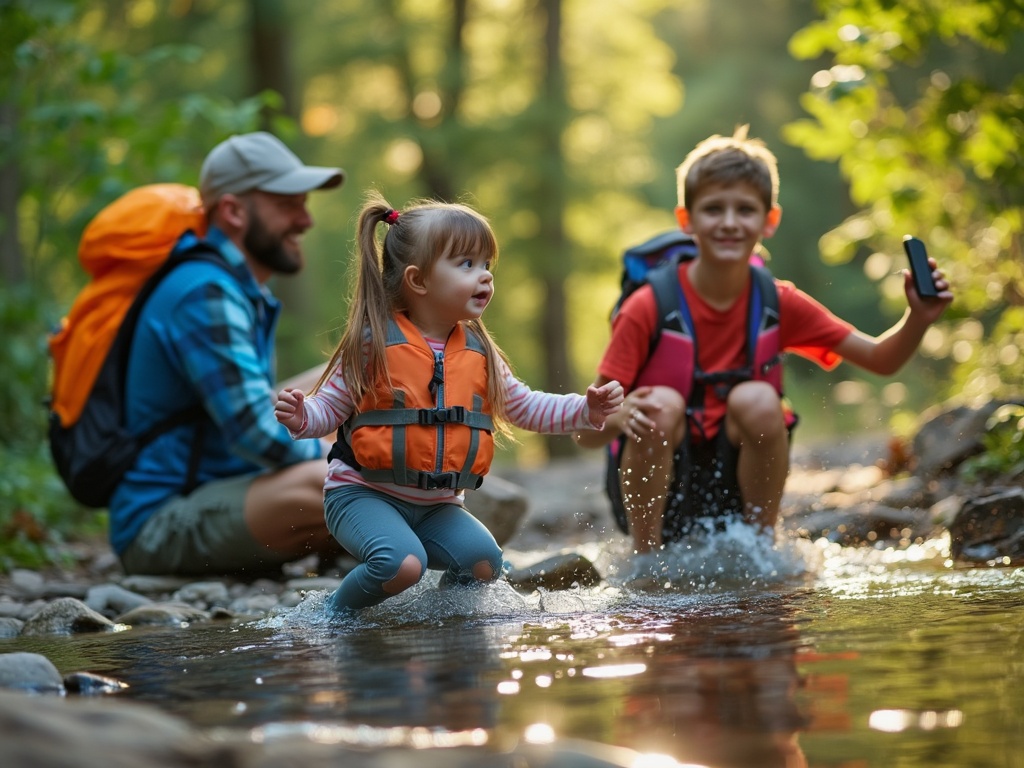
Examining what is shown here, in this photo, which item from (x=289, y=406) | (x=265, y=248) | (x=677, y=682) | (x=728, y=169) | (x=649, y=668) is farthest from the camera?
(x=265, y=248)

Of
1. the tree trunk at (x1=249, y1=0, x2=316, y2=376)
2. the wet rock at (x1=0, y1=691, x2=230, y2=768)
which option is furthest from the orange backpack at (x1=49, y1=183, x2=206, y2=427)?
the tree trunk at (x1=249, y1=0, x2=316, y2=376)

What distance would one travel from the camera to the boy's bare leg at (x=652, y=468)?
4875 millimetres

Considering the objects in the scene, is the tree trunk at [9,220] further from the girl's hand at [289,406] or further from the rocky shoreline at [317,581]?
the girl's hand at [289,406]

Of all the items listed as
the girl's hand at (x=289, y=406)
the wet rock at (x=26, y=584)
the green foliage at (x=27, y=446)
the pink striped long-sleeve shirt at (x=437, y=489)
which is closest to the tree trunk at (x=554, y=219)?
the green foliage at (x=27, y=446)

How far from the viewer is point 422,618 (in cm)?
396

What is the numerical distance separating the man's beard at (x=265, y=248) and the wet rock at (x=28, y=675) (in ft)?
11.2

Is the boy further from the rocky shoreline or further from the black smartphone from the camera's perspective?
the rocky shoreline

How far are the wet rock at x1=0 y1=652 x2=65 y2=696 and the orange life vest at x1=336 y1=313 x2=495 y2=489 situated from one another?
1.30m

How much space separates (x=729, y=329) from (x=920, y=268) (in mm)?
794

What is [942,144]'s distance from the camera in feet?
24.1

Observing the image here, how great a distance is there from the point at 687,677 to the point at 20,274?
8498mm

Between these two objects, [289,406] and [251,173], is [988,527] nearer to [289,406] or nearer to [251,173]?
[289,406]

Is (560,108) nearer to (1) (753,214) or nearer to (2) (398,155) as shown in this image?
(2) (398,155)

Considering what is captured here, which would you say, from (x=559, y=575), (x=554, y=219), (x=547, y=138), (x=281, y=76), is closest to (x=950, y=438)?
(x=559, y=575)
